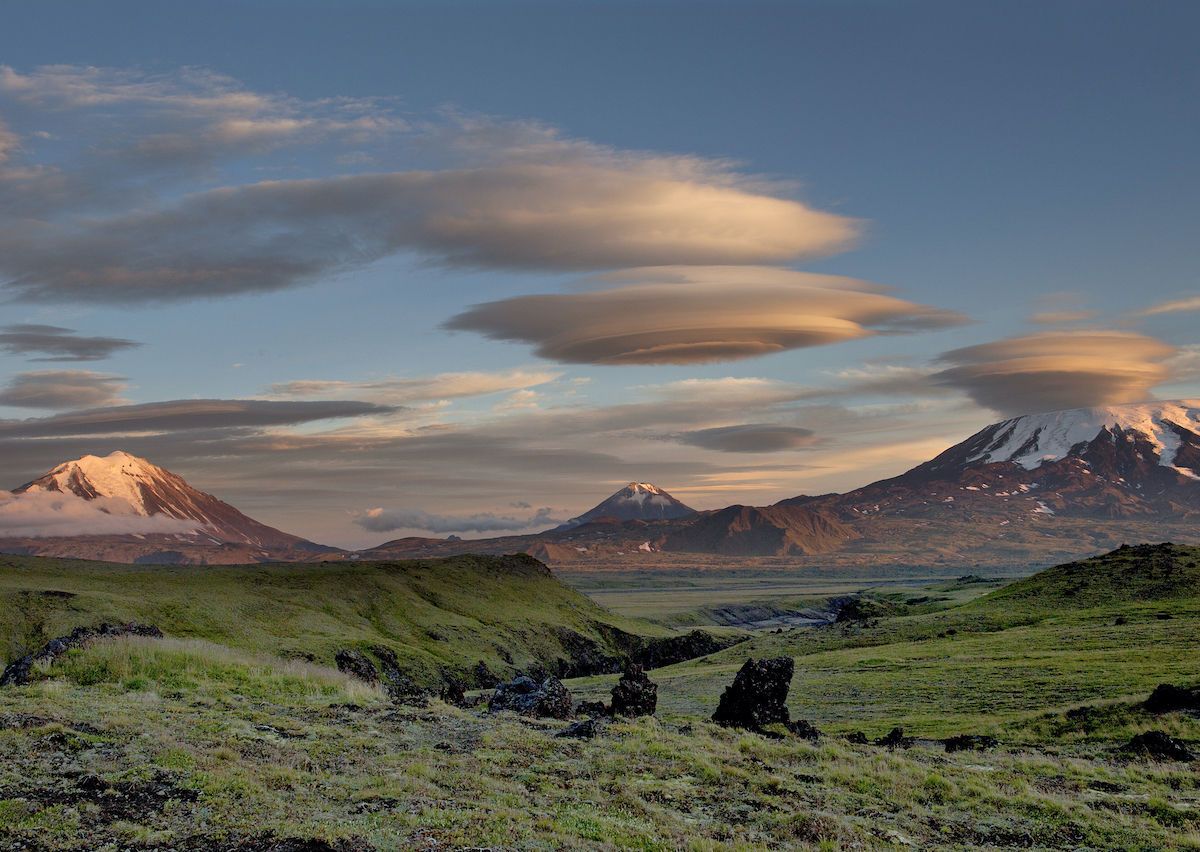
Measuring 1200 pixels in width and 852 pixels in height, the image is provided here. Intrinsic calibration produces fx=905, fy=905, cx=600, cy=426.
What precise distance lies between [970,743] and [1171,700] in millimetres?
11770

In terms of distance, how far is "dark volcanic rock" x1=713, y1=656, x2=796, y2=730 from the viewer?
146ft

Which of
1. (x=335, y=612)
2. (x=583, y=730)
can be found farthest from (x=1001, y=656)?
(x=335, y=612)

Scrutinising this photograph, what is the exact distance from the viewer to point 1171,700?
1751 inches

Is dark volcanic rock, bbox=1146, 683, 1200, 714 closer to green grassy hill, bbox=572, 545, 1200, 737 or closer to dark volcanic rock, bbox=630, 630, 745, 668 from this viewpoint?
green grassy hill, bbox=572, 545, 1200, 737

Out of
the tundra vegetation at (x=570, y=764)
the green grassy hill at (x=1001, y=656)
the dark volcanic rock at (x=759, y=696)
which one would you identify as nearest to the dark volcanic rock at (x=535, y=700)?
the tundra vegetation at (x=570, y=764)

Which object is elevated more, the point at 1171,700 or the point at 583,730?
the point at 583,730

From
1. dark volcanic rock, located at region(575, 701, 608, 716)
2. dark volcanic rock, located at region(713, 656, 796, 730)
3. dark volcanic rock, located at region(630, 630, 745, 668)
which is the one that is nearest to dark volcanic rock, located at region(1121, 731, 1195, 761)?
dark volcanic rock, located at region(713, 656, 796, 730)

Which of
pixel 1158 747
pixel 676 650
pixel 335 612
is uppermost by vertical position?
pixel 1158 747

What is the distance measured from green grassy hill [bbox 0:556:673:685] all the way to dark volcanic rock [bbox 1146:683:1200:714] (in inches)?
2970

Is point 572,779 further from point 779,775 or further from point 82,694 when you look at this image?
point 82,694

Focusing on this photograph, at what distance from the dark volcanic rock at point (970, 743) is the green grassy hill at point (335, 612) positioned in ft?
228

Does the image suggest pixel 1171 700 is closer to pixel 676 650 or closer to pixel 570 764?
pixel 570 764

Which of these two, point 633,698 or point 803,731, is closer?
point 803,731

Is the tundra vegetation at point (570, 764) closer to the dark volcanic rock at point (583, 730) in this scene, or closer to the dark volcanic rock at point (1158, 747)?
the dark volcanic rock at point (1158, 747)
